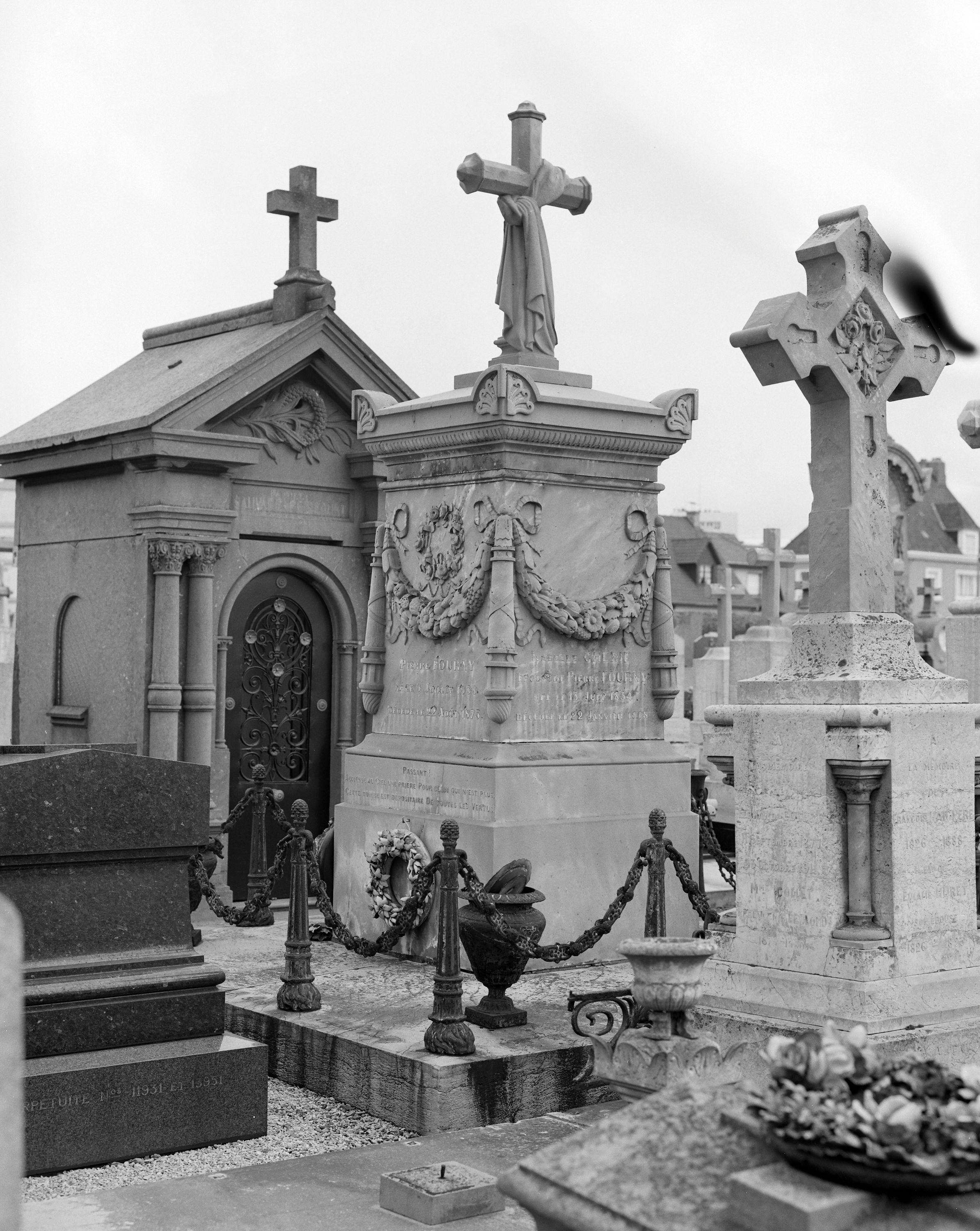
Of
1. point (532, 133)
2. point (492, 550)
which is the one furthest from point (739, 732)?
point (532, 133)

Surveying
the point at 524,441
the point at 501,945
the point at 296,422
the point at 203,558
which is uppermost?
the point at 296,422

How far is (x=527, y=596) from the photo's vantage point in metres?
9.68

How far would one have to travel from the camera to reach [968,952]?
650cm

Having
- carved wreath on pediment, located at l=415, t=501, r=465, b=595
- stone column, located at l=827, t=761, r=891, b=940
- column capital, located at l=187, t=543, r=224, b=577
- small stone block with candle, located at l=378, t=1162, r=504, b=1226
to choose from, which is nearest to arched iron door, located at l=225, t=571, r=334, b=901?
column capital, located at l=187, t=543, r=224, b=577

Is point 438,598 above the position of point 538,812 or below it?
above

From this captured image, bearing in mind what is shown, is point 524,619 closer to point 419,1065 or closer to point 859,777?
point 419,1065

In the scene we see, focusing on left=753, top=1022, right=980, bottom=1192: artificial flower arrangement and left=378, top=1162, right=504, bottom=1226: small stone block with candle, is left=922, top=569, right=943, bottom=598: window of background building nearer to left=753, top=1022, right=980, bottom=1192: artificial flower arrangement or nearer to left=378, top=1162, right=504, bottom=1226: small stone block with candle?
left=378, top=1162, right=504, bottom=1226: small stone block with candle

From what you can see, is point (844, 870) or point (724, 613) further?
point (724, 613)

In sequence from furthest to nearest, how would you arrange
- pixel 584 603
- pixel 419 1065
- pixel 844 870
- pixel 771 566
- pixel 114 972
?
1. pixel 771 566
2. pixel 584 603
3. pixel 419 1065
4. pixel 114 972
5. pixel 844 870

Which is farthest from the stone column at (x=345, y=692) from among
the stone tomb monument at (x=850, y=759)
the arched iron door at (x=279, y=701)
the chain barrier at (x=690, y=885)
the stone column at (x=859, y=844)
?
the stone column at (x=859, y=844)

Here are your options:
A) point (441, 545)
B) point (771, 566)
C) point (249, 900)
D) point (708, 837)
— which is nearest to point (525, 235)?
point (441, 545)

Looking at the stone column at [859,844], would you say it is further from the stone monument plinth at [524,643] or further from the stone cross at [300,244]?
the stone cross at [300,244]

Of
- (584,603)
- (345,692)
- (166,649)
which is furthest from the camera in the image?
(345,692)

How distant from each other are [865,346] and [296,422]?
23.6 feet
